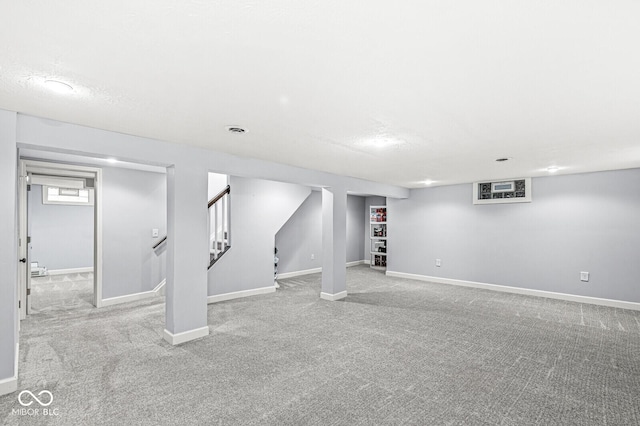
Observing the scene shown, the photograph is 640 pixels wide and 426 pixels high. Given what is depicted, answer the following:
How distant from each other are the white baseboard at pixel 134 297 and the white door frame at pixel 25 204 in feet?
0.40

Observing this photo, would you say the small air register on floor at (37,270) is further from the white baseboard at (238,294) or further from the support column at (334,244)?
the support column at (334,244)

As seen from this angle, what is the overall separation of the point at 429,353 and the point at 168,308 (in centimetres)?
288

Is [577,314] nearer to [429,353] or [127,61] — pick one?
[429,353]

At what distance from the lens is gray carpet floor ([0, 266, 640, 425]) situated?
224cm

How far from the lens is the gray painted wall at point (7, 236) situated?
2.42m

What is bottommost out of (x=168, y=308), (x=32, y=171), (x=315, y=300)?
(x=315, y=300)

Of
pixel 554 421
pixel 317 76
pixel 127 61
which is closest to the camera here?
pixel 127 61

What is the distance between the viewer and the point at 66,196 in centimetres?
784

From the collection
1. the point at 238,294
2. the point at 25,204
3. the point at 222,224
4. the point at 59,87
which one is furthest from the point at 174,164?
the point at 238,294

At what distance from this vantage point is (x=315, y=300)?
213 inches

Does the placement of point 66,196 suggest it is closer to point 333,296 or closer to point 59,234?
point 59,234

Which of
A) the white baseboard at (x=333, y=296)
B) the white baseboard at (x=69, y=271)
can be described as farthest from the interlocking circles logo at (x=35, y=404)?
the white baseboard at (x=69, y=271)

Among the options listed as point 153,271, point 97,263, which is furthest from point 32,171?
point 153,271

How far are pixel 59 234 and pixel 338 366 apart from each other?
8.09m
